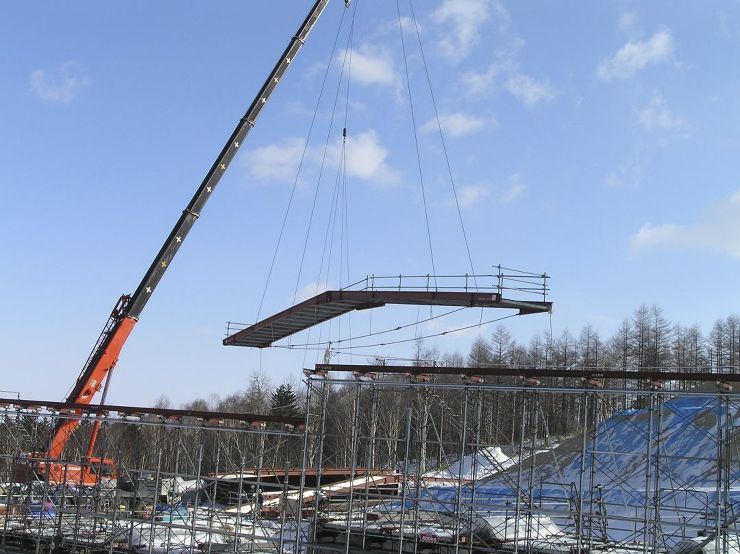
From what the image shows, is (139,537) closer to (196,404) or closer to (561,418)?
(561,418)

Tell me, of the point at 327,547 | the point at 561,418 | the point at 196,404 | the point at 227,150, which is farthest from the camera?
the point at 196,404

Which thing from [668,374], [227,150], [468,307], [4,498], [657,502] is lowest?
[4,498]

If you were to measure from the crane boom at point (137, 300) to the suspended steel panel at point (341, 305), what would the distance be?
4.23m

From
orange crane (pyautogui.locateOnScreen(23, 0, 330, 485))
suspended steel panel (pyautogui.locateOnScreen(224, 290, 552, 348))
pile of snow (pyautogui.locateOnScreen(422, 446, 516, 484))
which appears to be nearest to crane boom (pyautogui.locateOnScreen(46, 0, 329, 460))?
orange crane (pyautogui.locateOnScreen(23, 0, 330, 485))

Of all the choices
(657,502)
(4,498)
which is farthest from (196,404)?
(657,502)

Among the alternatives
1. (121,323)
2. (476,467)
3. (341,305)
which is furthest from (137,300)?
(476,467)

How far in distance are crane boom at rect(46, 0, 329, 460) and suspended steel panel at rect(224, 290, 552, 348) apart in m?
4.23

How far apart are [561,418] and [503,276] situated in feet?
167

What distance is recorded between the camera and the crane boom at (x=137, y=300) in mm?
32031

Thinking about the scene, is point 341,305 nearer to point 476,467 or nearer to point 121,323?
point 476,467

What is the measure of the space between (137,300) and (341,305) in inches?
394

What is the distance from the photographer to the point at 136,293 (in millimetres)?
32562

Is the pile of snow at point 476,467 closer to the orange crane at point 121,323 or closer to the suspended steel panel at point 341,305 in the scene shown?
the suspended steel panel at point 341,305

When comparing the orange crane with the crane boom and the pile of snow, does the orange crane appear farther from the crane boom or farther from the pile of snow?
the pile of snow
